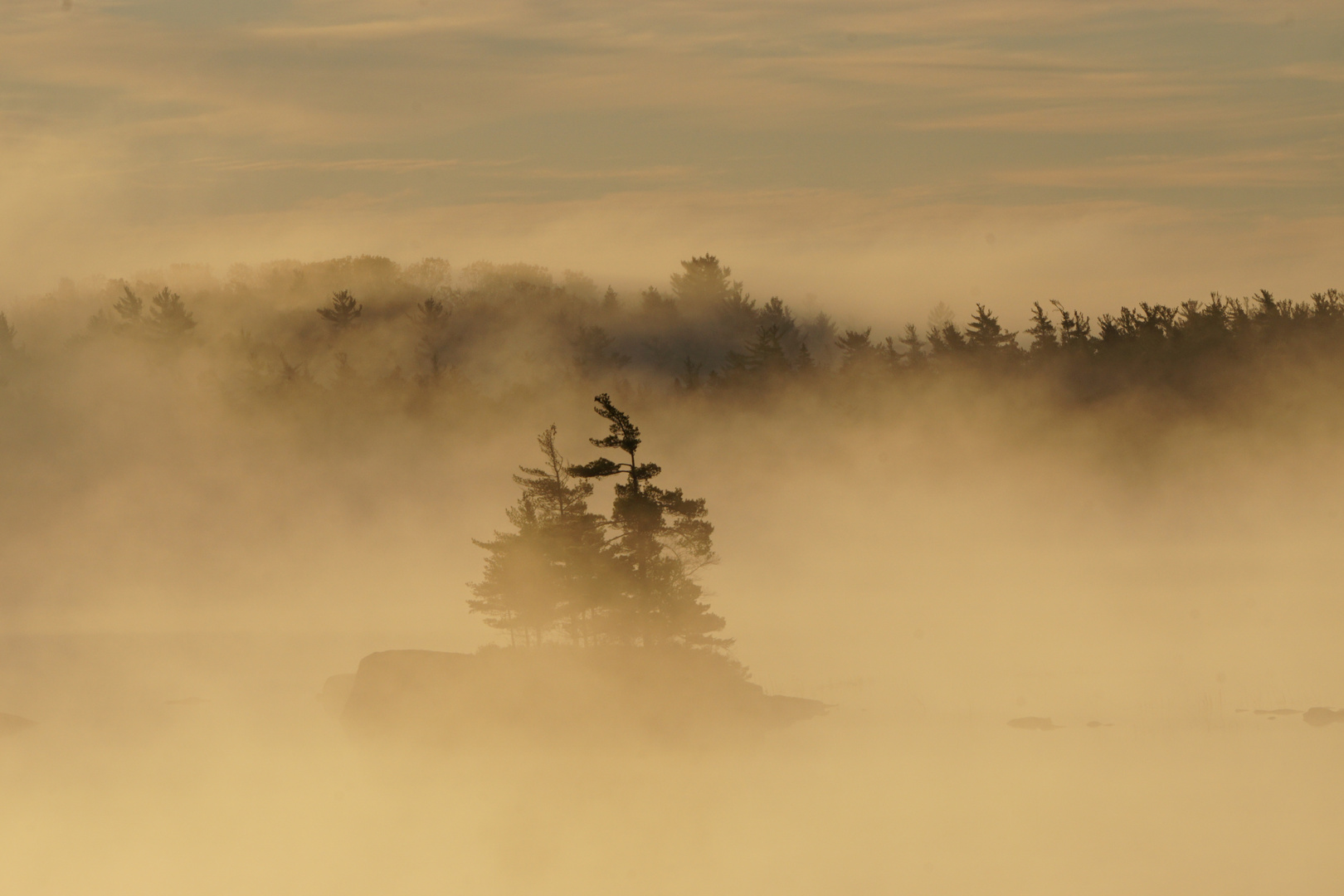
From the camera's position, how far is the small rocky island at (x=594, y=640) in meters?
57.7

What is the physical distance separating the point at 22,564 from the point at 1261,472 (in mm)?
114019

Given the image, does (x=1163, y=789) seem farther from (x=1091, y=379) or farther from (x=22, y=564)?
(x=22, y=564)

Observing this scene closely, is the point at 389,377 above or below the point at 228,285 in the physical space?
below

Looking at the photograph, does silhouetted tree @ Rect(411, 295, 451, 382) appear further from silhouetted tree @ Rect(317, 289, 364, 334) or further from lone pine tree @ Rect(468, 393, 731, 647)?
lone pine tree @ Rect(468, 393, 731, 647)

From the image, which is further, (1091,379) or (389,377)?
(389,377)

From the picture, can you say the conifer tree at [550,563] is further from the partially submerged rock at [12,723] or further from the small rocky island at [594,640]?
the partially submerged rock at [12,723]

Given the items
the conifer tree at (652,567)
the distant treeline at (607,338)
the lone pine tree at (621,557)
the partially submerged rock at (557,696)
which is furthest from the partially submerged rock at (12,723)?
the distant treeline at (607,338)

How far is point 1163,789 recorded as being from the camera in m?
50.2

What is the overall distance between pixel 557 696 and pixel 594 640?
2.54 m

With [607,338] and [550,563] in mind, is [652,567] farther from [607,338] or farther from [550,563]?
[607,338]

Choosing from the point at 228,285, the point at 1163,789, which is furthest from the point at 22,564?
the point at 1163,789

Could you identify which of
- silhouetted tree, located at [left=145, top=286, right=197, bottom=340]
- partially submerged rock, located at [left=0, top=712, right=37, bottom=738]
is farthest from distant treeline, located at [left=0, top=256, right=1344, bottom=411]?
partially submerged rock, located at [left=0, top=712, right=37, bottom=738]

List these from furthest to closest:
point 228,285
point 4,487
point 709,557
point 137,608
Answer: point 228,285 → point 4,487 → point 137,608 → point 709,557

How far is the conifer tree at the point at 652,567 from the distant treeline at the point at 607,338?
300 ft
